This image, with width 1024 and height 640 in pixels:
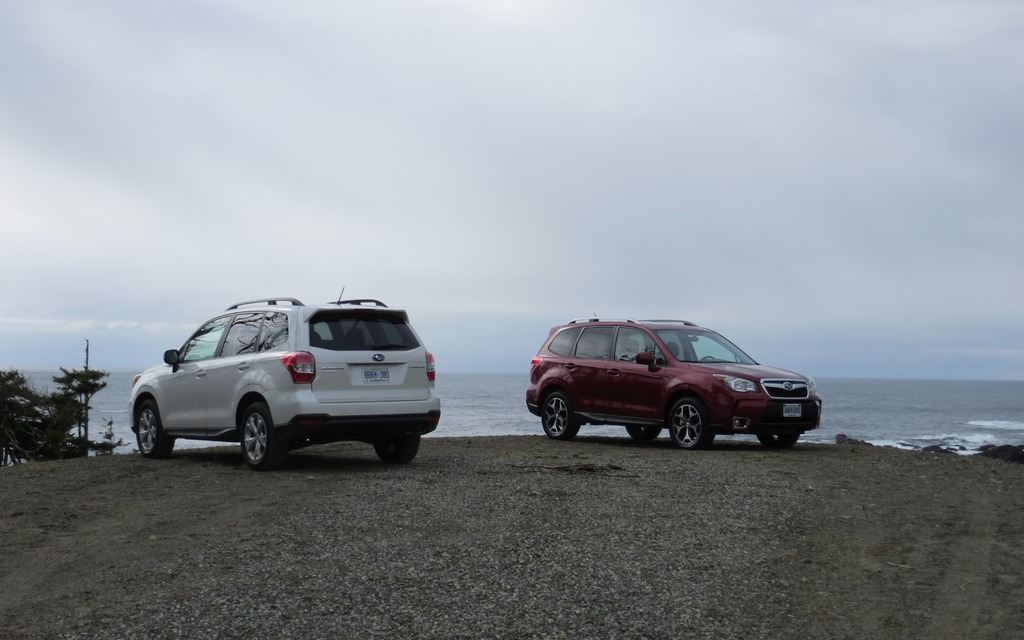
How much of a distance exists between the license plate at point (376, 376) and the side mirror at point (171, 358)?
3.09m

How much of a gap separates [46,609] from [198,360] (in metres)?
7.30

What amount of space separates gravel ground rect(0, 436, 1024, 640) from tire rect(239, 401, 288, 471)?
0.27m

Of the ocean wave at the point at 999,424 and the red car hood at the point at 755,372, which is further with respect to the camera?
the ocean wave at the point at 999,424

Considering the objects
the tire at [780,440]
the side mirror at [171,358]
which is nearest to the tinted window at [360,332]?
the side mirror at [171,358]

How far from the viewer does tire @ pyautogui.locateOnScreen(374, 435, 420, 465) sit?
40.8 feet

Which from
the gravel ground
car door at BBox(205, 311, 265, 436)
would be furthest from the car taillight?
the gravel ground

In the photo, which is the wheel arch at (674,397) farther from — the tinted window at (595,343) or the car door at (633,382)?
the tinted window at (595,343)

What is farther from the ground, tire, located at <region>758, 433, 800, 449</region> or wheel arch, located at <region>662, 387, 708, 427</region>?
wheel arch, located at <region>662, 387, 708, 427</region>

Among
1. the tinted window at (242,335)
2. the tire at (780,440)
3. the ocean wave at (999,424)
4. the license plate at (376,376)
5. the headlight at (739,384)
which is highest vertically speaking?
the tinted window at (242,335)

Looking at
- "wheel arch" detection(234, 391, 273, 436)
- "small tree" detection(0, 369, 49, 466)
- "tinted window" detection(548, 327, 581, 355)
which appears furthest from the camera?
"small tree" detection(0, 369, 49, 466)

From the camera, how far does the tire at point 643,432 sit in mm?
17016

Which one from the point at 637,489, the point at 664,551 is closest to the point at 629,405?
the point at 637,489

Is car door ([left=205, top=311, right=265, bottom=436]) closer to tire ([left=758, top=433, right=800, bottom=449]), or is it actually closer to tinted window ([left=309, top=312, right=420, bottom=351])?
tinted window ([left=309, top=312, right=420, bottom=351])

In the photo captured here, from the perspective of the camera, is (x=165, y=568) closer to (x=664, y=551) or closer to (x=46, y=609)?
(x=46, y=609)
